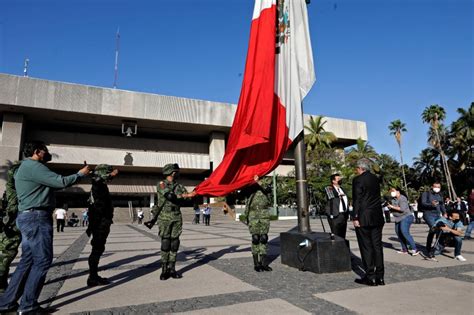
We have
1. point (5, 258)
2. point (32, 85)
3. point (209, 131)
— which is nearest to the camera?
point (5, 258)

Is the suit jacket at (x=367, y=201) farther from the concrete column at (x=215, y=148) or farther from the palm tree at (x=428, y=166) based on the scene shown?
the palm tree at (x=428, y=166)

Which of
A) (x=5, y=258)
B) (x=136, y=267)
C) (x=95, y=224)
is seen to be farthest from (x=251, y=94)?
(x=5, y=258)

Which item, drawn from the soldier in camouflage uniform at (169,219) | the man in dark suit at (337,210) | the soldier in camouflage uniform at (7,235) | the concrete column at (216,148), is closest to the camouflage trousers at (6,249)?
the soldier in camouflage uniform at (7,235)

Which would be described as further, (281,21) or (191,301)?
(281,21)

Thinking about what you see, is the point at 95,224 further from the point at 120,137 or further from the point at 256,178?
the point at 120,137

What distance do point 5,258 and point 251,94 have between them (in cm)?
438

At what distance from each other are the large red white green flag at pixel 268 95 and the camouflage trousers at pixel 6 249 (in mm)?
2566

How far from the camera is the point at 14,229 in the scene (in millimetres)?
3887

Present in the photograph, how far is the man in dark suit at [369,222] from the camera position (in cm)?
407

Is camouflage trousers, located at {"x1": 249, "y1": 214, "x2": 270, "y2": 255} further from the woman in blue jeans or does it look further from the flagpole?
the woman in blue jeans

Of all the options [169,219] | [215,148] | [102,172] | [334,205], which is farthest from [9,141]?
[334,205]

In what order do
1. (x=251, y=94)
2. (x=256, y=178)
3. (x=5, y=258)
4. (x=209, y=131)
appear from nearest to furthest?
(x=5, y=258) < (x=256, y=178) < (x=251, y=94) < (x=209, y=131)

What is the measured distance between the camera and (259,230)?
5145mm

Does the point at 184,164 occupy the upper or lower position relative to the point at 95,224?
upper
